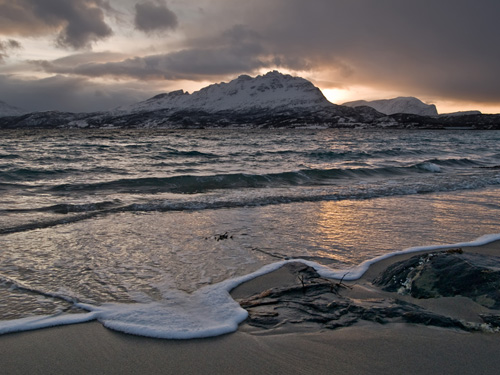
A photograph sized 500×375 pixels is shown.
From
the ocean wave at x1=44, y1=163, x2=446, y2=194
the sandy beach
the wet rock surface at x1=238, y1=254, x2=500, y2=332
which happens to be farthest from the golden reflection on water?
the ocean wave at x1=44, y1=163, x2=446, y2=194

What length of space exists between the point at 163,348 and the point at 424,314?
274cm

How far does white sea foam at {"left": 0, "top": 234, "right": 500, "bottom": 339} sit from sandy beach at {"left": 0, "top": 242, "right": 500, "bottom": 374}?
111mm

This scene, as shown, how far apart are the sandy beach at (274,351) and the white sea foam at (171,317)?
0.37 ft

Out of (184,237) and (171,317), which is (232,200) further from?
(171,317)

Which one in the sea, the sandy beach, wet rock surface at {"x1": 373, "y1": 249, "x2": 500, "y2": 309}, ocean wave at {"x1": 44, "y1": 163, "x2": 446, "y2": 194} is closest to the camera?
the sandy beach

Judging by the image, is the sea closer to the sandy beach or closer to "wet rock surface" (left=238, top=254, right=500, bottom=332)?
the sandy beach

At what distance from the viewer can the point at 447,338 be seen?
3635mm

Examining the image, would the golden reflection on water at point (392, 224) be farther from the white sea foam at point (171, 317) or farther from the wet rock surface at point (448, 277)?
the white sea foam at point (171, 317)

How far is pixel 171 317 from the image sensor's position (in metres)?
4.17

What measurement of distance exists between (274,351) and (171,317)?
1301 mm

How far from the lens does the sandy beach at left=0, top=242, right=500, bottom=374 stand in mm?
3197

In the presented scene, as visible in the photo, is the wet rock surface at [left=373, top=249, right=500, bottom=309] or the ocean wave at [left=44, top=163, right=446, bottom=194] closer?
the wet rock surface at [left=373, top=249, right=500, bottom=309]

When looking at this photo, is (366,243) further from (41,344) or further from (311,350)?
(41,344)

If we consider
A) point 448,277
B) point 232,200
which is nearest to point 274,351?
point 448,277
